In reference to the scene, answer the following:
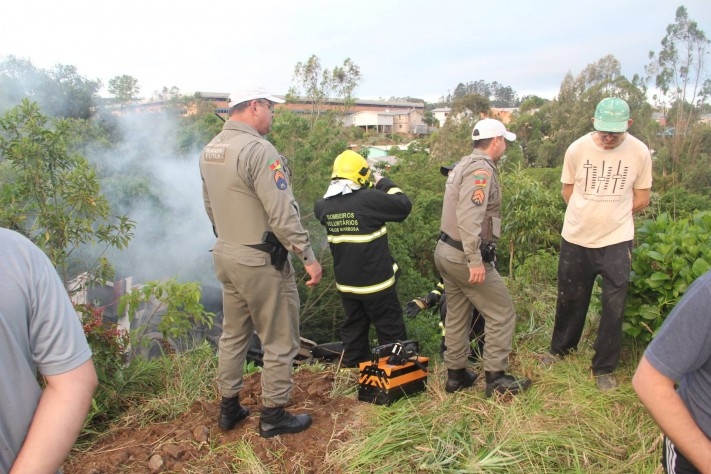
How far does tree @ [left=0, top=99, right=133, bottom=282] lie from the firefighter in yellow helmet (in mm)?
1796

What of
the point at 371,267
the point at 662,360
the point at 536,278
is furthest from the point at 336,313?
the point at 662,360

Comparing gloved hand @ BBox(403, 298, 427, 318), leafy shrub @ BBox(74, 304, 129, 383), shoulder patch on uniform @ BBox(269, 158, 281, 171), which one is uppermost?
shoulder patch on uniform @ BBox(269, 158, 281, 171)

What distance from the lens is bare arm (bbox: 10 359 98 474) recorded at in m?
1.28

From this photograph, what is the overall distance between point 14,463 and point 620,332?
11.4ft

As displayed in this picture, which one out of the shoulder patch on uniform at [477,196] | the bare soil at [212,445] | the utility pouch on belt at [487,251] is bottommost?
the bare soil at [212,445]

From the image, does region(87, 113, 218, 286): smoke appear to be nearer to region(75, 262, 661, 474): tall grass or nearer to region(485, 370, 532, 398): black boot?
region(75, 262, 661, 474): tall grass

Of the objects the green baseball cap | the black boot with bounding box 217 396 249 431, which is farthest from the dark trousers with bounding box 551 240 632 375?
the black boot with bounding box 217 396 249 431

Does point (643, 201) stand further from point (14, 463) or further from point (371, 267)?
point (14, 463)

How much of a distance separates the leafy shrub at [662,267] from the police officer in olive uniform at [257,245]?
2176 mm

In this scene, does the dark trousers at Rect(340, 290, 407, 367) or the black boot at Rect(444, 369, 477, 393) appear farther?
the dark trousers at Rect(340, 290, 407, 367)

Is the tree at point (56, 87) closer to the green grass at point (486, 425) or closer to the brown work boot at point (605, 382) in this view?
the green grass at point (486, 425)

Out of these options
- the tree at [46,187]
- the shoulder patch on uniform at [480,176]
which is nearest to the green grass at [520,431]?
the shoulder patch on uniform at [480,176]

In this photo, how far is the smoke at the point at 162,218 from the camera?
8914mm

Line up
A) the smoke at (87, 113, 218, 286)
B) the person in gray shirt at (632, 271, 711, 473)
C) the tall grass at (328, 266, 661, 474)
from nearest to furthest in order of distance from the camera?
the person in gray shirt at (632, 271, 711, 473)
the tall grass at (328, 266, 661, 474)
the smoke at (87, 113, 218, 286)
